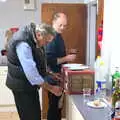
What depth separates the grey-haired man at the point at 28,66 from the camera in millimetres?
2512

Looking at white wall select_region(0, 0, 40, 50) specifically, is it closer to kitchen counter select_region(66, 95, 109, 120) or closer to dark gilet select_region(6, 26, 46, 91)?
dark gilet select_region(6, 26, 46, 91)

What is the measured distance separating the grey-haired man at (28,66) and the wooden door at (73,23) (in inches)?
66.1

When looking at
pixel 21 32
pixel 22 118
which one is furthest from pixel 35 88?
pixel 21 32

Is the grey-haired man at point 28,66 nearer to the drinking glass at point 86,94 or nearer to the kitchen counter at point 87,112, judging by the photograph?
the drinking glass at point 86,94

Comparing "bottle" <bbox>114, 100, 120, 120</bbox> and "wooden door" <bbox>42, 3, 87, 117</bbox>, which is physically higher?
"wooden door" <bbox>42, 3, 87, 117</bbox>

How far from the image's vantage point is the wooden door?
437 cm

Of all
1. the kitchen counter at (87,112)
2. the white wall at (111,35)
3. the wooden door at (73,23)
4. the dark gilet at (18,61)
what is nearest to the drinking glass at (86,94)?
the kitchen counter at (87,112)

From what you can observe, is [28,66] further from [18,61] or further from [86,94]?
[86,94]

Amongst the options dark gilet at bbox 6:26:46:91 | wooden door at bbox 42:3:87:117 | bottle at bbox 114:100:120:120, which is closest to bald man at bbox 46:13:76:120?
dark gilet at bbox 6:26:46:91

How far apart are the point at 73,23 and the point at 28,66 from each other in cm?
212

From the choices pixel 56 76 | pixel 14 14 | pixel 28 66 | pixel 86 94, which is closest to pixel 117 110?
pixel 86 94

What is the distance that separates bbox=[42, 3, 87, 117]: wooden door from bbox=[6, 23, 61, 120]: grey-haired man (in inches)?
66.1

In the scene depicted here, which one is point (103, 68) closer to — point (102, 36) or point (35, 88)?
point (102, 36)

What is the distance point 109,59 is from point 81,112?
964 millimetres
